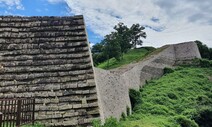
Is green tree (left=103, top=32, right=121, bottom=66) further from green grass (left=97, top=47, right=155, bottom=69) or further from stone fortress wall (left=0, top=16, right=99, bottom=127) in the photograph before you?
stone fortress wall (left=0, top=16, right=99, bottom=127)

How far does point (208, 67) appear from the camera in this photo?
47.9 m

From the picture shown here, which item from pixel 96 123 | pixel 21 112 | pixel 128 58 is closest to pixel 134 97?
pixel 96 123

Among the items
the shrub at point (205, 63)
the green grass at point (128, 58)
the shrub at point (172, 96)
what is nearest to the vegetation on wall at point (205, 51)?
the green grass at point (128, 58)

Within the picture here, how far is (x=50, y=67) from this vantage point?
21.4ft

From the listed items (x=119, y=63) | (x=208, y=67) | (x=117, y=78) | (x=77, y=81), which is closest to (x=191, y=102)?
(x=117, y=78)

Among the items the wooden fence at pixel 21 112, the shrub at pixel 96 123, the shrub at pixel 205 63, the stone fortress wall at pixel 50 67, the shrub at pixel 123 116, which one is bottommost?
the shrub at pixel 123 116

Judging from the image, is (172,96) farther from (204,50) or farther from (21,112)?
(21,112)

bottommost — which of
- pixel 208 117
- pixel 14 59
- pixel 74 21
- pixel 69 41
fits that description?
pixel 208 117

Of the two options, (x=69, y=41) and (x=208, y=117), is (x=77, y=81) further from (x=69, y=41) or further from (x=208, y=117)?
(x=208, y=117)

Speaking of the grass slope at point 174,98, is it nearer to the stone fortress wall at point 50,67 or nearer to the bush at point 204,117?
the bush at point 204,117

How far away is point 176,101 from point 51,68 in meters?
30.3

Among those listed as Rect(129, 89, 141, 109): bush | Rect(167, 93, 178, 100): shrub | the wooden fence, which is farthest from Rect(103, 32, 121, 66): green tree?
the wooden fence

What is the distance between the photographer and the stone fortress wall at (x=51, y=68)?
227 inches

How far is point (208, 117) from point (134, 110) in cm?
744
